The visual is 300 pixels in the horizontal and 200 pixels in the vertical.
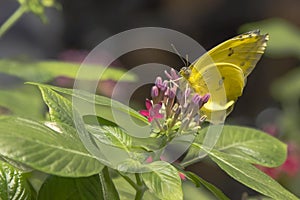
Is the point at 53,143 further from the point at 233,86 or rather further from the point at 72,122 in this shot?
the point at 233,86

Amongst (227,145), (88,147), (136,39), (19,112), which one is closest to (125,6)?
(136,39)

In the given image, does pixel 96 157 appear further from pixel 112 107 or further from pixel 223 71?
pixel 223 71

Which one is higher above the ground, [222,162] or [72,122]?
[72,122]

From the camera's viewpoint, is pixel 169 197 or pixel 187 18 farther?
pixel 187 18

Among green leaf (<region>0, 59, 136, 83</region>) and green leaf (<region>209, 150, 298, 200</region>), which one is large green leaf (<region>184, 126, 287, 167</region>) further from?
green leaf (<region>0, 59, 136, 83</region>)

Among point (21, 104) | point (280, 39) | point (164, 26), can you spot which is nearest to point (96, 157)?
point (21, 104)

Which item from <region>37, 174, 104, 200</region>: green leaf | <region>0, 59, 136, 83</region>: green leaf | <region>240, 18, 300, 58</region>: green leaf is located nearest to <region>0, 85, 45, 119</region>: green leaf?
<region>0, 59, 136, 83</region>: green leaf

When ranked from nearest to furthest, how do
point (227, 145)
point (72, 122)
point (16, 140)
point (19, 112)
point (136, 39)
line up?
point (16, 140) → point (72, 122) → point (227, 145) → point (19, 112) → point (136, 39)

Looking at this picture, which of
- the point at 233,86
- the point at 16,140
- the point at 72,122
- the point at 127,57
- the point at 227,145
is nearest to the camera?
the point at 16,140
